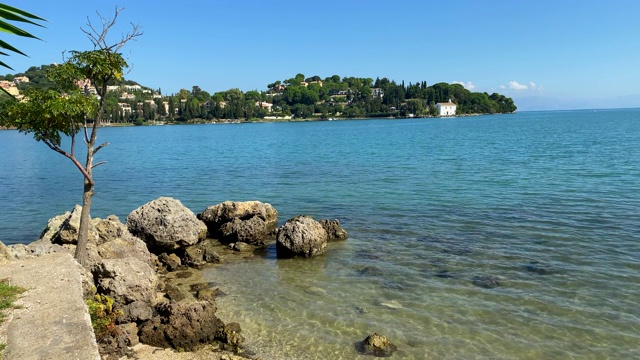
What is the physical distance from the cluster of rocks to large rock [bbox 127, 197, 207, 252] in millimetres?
38

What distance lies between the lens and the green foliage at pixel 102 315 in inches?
410

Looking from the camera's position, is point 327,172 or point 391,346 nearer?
point 391,346

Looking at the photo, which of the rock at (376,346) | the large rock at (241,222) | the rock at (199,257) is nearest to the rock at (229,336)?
the rock at (376,346)

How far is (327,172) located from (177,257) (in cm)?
2565

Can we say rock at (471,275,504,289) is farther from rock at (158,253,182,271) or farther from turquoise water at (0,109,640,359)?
rock at (158,253,182,271)

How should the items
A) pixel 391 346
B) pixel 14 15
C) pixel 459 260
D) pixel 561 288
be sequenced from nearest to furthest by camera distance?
pixel 14 15 → pixel 391 346 → pixel 561 288 → pixel 459 260

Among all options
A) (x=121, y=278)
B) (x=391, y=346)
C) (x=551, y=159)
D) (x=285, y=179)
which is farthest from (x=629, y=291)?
(x=551, y=159)

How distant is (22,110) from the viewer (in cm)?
1196

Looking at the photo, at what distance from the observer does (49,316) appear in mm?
8914

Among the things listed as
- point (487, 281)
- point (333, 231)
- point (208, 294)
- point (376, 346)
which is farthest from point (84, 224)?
point (487, 281)

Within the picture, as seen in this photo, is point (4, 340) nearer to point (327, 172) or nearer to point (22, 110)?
point (22, 110)

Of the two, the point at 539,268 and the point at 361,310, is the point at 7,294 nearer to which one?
the point at 361,310

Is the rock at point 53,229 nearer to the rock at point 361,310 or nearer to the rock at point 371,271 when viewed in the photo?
the rock at point 371,271

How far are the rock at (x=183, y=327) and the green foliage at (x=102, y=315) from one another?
30.7 inches
